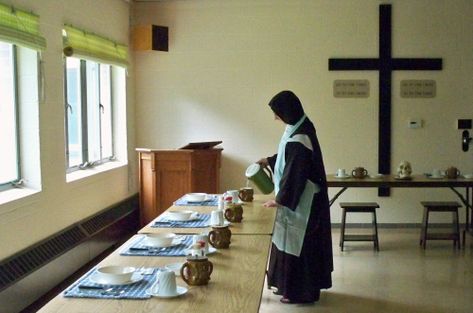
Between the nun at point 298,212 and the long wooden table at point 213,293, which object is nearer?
the long wooden table at point 213,293

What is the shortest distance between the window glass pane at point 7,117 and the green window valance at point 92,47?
27.4 inches

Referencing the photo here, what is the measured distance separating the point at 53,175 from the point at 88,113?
1543 mm

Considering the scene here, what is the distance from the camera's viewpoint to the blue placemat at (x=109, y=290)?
94.3 inches

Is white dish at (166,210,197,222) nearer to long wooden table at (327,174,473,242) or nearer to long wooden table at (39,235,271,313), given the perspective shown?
long wooden table at (39,235,271,313)

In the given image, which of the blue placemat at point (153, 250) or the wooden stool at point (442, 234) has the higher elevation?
the blue placemat at point (153, 250)

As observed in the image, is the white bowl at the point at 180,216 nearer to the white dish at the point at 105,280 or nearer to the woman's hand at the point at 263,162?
the woman's hand at the point at 263,162

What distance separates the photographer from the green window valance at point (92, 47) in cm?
547

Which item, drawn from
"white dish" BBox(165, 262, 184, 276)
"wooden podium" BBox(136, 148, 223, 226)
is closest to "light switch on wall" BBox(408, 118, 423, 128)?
"wooden podium" BBox(136, 148, 223, 226)

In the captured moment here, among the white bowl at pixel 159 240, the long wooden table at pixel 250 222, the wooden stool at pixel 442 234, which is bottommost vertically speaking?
the wooden stool at pixel 442 234

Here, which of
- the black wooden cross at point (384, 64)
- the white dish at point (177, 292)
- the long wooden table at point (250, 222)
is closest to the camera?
the white dish at point (177, 292)

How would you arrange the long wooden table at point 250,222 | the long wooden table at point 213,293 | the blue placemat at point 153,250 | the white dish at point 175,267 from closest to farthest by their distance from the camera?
the long wooden table at point 213,293 < the white dish at point 175,267 < the blue placemat at point 153,250 < the long wooden table at point 250,222

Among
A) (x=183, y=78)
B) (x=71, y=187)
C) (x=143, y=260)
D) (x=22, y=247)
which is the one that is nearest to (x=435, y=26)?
(x=183, y=78)

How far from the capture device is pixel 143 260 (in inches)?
115

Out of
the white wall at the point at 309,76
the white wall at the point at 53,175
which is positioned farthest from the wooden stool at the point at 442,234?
the white wall at the point at 53,175
